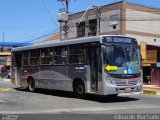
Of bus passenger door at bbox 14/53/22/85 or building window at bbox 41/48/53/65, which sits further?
bus passenger door at bbox 14/53/22/85

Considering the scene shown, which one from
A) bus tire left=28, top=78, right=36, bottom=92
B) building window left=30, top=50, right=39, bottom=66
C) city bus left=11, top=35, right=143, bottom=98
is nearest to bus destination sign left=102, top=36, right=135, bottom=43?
city bus left=11, top=35, right=143, bottom=98

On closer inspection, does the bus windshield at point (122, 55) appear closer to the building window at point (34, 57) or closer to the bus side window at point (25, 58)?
the building window at point (34, 57)

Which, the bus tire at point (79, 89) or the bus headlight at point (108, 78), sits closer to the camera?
the bus headlight at point (108, 78)

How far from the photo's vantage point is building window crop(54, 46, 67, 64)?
21.2m

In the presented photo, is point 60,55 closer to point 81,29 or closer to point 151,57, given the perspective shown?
point 151,57

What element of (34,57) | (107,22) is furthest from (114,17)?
(34,57)

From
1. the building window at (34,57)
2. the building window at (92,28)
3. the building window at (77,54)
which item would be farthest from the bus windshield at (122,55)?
the building window at (92,28)

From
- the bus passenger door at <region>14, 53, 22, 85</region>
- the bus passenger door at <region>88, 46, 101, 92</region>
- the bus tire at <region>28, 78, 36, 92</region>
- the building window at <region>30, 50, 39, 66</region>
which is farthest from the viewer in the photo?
the bus passenger door at <region>14, 53, 22, 85</region>

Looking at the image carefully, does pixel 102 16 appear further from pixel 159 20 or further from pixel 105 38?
pixel 105 38

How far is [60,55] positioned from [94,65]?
3.14 metres

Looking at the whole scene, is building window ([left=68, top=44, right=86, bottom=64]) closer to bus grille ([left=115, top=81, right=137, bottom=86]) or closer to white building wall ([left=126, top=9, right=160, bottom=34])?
bus grille ([left=115, top=81, right=137, bottom=86])

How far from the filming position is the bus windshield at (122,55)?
18.3 meters

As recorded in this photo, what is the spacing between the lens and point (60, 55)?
847 inches

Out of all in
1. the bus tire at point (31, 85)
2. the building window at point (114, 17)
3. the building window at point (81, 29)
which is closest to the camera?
the bus tire at point (31, 85)
